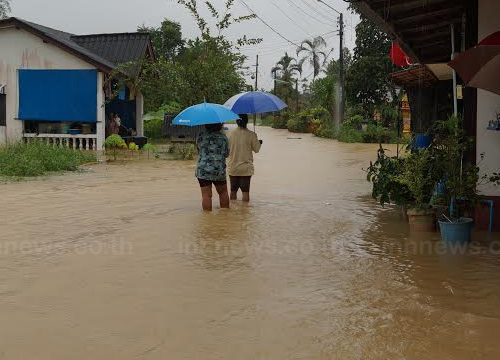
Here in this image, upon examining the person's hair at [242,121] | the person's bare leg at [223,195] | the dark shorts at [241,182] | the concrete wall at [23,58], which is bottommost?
the person's bare leg at [223,195]

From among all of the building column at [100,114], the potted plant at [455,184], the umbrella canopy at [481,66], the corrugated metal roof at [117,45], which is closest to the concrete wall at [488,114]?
the potted plant at [455,184]

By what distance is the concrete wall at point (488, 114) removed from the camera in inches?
307

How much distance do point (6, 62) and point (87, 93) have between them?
10.3 feet

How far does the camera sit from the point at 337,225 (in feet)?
29.7

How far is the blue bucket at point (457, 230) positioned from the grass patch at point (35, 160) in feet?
33.7

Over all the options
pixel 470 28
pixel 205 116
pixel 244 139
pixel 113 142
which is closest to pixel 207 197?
pixel 244 139

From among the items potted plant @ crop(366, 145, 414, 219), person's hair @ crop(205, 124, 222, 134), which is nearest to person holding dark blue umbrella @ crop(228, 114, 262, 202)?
person's hair @ crop(205, 124, 222, 134)

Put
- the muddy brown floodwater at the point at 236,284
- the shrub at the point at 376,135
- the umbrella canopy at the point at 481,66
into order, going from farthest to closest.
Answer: the shrub at the point at 376,135
the umbrella canopy at the point at 481,66
the muddy brown floodwater at the point at 236,284

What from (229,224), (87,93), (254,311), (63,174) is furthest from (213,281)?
(87,93)

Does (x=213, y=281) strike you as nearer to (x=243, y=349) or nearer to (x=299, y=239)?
(x=243, y=349)

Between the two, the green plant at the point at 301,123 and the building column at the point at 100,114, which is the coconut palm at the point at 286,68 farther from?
the building column at the point at 100,114

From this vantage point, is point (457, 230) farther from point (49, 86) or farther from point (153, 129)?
point (153, 129)

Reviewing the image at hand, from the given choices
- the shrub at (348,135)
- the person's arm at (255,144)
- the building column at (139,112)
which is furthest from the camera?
the shrub at (348,135)

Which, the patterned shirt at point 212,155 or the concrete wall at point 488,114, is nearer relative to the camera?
the concrete wall at point 488,114
